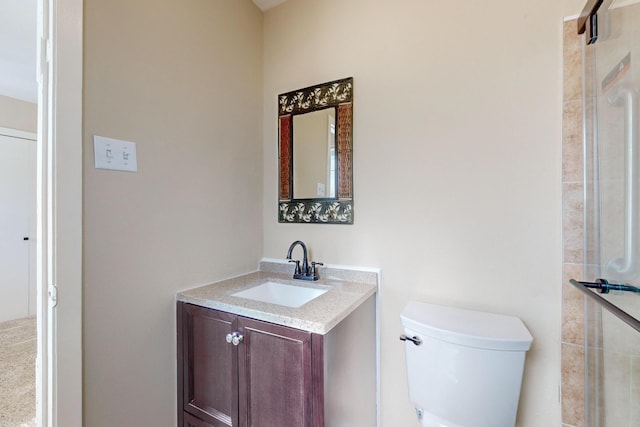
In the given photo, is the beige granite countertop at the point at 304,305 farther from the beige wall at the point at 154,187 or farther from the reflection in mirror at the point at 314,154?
the reflection in mirror at the point at 314,154

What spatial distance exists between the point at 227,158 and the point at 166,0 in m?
0.74

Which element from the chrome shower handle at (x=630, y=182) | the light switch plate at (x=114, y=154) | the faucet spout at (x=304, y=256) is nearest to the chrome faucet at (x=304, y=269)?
the faucet spout at (x=304, y=256)

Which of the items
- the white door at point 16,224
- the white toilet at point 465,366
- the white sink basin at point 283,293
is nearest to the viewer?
the white toilet at point 465,366

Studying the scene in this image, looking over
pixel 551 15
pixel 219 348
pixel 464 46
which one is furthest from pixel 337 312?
pixel 551 15

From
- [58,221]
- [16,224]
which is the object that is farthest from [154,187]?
[16,224]

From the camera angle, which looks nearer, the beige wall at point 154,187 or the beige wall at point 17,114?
the beige wall at point 154,187

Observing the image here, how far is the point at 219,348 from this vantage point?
106 centimetres

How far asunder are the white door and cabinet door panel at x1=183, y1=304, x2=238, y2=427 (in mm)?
3322

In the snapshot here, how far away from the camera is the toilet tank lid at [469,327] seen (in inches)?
34.3

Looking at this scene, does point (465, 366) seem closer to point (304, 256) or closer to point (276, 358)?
point (276, 358)

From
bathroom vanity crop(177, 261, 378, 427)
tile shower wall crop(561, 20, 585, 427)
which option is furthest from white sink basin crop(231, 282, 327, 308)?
tile shower wall crop(561, 20, 585, 427)

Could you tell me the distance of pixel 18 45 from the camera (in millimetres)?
2021

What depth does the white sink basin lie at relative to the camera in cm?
132

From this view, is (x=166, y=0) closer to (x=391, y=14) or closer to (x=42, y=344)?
(x=391, y=14)
